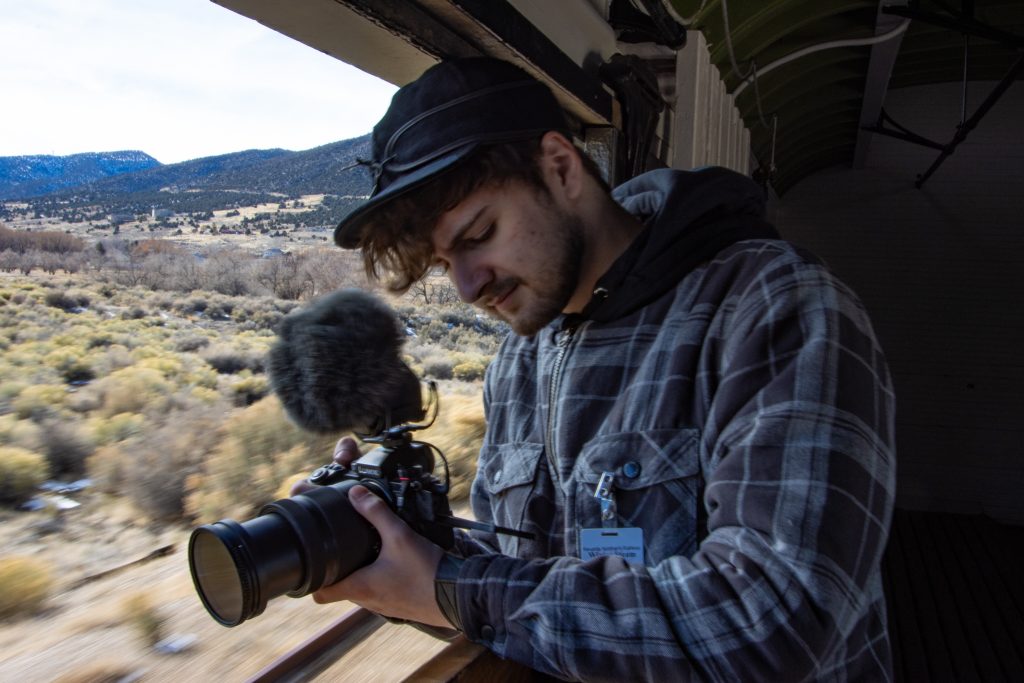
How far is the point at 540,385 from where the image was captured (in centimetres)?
155

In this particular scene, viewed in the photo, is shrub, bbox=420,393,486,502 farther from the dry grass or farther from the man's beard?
the man's beard

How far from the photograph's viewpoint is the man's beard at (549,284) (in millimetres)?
1454

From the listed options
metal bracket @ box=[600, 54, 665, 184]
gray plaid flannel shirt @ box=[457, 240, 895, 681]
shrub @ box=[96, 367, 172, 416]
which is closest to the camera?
gray plaid flannel shirt @ box=[457, 240, 895, 681]

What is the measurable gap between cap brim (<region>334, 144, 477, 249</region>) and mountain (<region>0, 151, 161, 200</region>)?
427mm

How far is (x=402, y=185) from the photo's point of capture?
4.53 ft

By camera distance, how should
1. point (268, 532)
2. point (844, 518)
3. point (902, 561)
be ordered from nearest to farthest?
point (844, 518)
point (268, 532)
point (902, 561)

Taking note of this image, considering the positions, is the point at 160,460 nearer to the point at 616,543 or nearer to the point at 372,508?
the point at 372,508

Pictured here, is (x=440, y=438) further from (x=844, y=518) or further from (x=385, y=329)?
(x=844, y=518)

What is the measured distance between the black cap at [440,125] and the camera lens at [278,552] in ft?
1.75

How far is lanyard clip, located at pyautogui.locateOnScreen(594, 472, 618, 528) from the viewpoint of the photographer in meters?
1.25

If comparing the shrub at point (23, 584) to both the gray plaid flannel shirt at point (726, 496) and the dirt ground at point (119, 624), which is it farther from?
the gray plaid flannel shirt at point (726, 496)

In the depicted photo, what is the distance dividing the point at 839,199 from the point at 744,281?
837 centimetres

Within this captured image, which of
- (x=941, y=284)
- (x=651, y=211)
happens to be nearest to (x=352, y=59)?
(x=651, y=211)

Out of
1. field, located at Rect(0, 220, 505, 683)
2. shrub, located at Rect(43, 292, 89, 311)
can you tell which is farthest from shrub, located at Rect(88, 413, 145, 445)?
shrub, located at Rect(43, 292, 89, 311)
